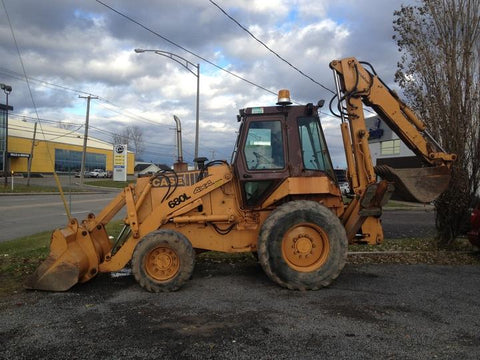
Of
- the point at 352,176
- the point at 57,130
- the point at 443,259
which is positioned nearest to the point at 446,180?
the point at 352,176

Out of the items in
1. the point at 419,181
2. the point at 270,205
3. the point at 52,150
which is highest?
the point at 52,150

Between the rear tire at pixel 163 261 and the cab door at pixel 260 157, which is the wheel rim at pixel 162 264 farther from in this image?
the cab door at pixel 260 157

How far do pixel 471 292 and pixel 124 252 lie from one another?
4.97 meters

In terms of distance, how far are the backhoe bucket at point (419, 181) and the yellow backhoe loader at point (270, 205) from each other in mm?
17

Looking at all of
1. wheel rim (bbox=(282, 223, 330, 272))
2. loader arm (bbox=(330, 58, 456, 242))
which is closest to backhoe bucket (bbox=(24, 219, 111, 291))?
wheel rim (bbox=(282, 223, 330, 272))

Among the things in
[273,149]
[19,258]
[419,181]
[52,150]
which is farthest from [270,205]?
[52,150]

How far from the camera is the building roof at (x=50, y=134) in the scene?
68375mm

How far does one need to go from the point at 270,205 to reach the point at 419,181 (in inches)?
97.0

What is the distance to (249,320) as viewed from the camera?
4.81m

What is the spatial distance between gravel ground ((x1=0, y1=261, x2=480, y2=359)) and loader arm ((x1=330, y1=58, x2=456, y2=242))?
1.17m

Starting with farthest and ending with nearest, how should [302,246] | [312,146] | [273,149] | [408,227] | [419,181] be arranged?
[408,227] < [419,181] < [312,146] < [273,149] < [302,246]

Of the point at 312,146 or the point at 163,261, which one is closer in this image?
the point at 163,261

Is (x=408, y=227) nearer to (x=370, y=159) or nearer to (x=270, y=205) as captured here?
(x=370, y=159)

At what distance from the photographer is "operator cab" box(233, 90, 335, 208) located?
6379 mm
